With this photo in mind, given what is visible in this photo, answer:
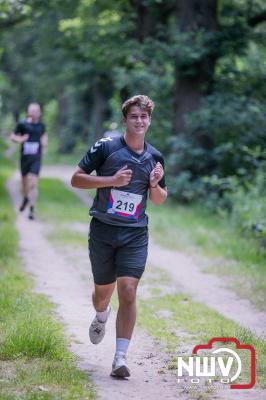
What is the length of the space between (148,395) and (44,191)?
18.0 meters

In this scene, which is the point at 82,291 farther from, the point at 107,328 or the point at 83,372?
the point at 83,372

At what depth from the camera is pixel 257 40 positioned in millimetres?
19625

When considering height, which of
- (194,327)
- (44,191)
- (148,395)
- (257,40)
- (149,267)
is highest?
(257,40)

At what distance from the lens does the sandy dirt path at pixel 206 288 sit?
329 inches

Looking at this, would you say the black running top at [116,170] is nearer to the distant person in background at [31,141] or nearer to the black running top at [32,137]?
the distant person in background at [31,141]

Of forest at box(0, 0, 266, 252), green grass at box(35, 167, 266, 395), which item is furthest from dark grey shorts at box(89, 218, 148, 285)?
forest at box(0, 0, 266, 252)

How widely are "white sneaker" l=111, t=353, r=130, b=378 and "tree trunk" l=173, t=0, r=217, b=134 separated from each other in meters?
14.4

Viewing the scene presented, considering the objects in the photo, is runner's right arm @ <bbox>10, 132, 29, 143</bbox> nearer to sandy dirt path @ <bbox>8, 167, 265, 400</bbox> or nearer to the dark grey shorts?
sandy dirt path @ <bbox>8, 167, 265, 400</bbox>

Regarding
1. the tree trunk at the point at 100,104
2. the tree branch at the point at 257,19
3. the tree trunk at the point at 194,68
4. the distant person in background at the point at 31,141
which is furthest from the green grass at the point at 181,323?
the tree trunk at the point at 100,104

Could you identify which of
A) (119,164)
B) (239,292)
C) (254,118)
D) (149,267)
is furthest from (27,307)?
(254,118)

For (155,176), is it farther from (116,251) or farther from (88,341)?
(88,341)

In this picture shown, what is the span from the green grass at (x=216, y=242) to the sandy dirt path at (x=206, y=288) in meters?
0.18

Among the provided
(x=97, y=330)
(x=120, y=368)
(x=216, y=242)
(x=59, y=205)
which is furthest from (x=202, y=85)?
(x=120, y=368)

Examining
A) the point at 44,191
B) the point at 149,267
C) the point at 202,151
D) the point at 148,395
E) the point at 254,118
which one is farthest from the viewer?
the point at 44,191
